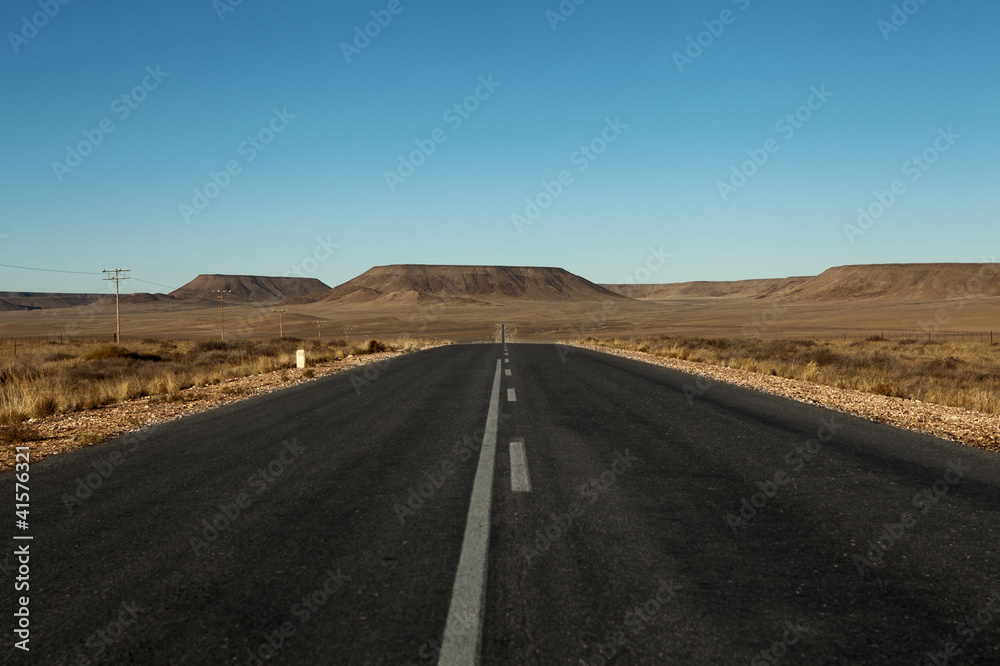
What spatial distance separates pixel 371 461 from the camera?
633cm

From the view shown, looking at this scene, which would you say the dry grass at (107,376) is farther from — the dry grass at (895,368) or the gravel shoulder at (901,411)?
the dry grass at (895,368)

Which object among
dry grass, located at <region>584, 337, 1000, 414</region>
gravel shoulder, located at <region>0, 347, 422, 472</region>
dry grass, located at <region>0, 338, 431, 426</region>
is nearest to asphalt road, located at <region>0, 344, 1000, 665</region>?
gravel shoulder, located at <region>0, 347, 422, 472</region>

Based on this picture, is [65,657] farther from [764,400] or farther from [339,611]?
[764,400]

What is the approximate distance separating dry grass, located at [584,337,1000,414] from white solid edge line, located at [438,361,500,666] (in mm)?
10647

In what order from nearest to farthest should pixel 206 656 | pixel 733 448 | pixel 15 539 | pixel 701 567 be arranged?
pixel 206 656 → pixel 701 567 → pixel 15 539 → pixel 733 448

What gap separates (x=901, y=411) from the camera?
10031 millimetres

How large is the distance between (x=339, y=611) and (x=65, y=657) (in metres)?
1.17

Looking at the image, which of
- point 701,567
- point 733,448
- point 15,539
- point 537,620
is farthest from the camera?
point 733,448

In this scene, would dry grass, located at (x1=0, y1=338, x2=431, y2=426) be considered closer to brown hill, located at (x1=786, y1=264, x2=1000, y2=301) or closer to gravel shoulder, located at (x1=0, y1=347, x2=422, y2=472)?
gravel shoulder, located at (x1=0, y1=347, x2=422, y2=472)

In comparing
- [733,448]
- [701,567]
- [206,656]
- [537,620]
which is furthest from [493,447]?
[206,656]

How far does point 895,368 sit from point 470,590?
24.9 meters

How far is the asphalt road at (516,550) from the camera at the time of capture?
2.73 m

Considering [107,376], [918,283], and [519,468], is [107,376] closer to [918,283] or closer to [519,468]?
[519,468]

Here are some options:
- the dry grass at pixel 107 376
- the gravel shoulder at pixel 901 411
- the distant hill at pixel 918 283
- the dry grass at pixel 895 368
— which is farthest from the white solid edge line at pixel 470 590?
the distant hill at pixel 918 283
